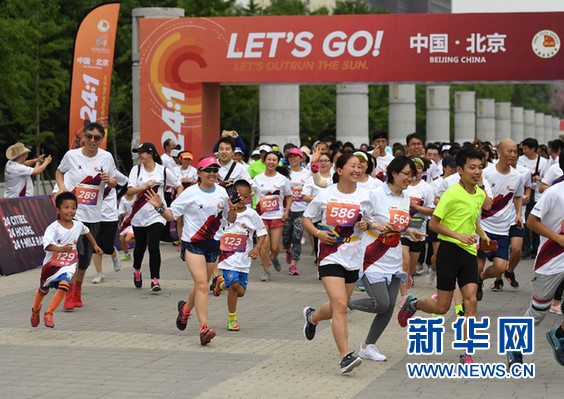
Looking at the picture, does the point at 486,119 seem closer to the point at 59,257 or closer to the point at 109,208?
the point at 109,208

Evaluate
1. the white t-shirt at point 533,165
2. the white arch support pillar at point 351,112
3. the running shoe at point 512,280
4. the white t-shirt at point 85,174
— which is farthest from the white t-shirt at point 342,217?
the white arch support pillar at point 351,112

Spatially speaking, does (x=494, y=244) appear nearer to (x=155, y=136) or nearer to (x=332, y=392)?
(x=332, y=392)

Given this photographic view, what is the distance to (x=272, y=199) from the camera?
15.3 m

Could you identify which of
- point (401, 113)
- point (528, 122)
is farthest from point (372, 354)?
point (528, 122)

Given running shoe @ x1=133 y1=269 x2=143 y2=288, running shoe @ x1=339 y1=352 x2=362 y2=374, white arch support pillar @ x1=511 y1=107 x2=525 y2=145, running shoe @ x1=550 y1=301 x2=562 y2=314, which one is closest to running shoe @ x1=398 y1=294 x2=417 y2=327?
running shoe @ x1=339 y1=352 x2=362 y2=374

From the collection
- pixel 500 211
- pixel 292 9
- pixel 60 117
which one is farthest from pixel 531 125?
pixel 500 211

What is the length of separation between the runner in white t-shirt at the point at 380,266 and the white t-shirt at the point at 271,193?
5.79 m

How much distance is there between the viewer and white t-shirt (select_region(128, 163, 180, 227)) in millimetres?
13586

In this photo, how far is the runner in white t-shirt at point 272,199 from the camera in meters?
15.2

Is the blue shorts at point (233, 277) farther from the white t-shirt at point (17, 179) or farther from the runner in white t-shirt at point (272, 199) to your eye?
the white t-shirt at point (17, 179)

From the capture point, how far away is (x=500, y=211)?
12648 mm

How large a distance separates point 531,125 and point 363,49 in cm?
8781

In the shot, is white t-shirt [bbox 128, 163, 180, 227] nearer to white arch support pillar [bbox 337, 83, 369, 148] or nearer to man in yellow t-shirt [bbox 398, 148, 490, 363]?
man in yellow t-shirt [bbox 398, 148, 490, 363]

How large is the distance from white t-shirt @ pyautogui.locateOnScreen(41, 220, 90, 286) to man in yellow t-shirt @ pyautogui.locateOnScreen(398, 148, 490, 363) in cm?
418
